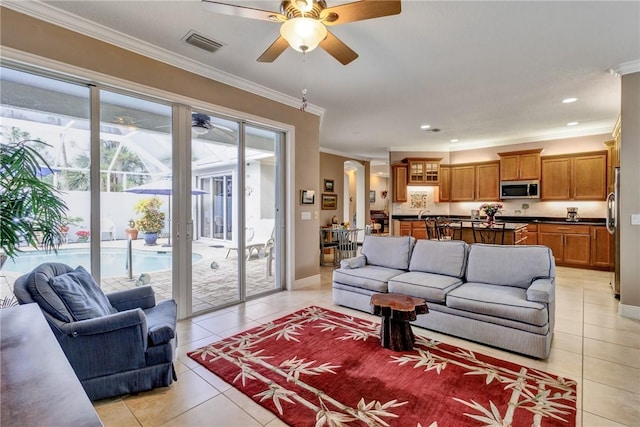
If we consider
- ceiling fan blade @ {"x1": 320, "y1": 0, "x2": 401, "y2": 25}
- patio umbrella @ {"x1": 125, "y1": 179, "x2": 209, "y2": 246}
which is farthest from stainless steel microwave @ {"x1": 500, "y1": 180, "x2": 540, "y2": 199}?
patio umbrella @ {"x1": 125, "y1": 179, "x2": 209, "y2": 246}

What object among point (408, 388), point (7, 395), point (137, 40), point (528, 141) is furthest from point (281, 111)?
point (528, 141)

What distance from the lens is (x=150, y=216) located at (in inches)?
134

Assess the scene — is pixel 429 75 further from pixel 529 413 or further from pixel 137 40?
pixel 529 413

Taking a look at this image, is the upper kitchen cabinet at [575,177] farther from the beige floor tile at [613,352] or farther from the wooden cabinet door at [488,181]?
the beige floor tile at [613,352]

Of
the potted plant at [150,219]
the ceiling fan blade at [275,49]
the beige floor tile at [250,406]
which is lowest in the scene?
the beige floor tile at [250,406]

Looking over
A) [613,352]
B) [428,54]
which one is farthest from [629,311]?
[428,54]

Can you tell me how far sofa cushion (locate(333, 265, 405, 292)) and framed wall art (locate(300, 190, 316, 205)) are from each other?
4.56 ft

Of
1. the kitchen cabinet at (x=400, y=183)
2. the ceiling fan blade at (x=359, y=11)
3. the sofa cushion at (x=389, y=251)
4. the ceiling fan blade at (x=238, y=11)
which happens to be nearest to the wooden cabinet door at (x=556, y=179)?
the kitchen cabinet at (x=400, y=183)

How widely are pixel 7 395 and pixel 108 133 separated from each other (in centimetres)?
285

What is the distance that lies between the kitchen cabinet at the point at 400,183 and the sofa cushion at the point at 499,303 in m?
5.25

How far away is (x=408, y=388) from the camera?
2.21 m

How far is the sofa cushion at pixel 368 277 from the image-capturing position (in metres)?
3.62

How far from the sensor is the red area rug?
193 centimetres

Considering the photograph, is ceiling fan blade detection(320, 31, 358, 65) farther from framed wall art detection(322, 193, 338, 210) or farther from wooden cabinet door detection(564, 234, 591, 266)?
wooden cabinet door detection(564, 234, 591, 266)
